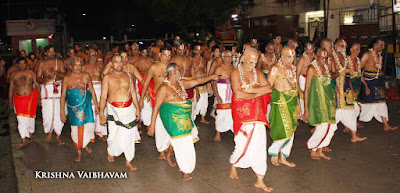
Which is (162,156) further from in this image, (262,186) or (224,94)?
(262,186)

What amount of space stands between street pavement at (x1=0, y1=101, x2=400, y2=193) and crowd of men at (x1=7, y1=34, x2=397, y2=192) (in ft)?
0.70

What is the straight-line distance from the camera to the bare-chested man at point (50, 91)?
927 cm

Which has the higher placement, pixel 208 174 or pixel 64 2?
pixel 64 2

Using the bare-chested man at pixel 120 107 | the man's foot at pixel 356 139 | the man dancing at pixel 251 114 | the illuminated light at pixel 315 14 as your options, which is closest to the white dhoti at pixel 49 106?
the bare-chested man at pixel 120 107

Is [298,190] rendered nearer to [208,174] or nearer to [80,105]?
[208,174]

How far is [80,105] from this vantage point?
7734 mm

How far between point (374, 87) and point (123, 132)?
5270 mm

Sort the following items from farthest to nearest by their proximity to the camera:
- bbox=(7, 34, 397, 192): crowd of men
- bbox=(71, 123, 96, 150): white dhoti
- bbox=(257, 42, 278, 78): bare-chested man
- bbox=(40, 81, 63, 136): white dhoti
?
1. bbox=(257, 42, 278, 78): bare-chested man
2. bbox=(40, 81, 63, 136): white dhoti
3. bbox=(71, 123, 96, 150): white dhoti
4. bbox=(7, 34, 397, 192): crowd of men

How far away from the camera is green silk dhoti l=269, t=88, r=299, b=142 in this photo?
6.38 meters

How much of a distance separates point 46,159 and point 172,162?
95.9 inches

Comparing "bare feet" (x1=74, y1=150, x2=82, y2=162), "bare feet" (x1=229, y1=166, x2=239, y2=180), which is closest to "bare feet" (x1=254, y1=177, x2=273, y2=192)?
"bare feet" (x1=229, y1=166, x2=239, y2=180)

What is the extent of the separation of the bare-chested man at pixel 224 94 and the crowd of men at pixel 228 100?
0.06ft

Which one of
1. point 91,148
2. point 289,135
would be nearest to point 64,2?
point 91,148

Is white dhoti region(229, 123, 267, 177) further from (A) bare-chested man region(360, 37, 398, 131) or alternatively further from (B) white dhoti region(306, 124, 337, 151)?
(A) bare-chested man region(360, 37, 398, 131)
